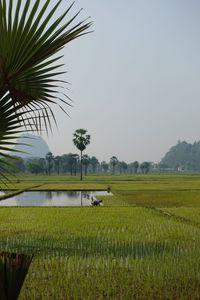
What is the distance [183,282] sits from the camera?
617 cm

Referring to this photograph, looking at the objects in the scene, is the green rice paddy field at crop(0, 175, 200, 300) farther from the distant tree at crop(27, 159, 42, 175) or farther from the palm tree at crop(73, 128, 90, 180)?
the distant tree at crop(27, 159, 42, 175)

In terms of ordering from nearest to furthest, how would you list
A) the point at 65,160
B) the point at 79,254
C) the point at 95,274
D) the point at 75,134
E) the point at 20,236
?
the point at 95,274 < the point at 79,254 < the point at 20,236 < the point at 75,134 < the point at 65,160

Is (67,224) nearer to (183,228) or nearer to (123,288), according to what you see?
(183,228)

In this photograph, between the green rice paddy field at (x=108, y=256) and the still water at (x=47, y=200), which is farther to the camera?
the still water at (x=47, y=200)

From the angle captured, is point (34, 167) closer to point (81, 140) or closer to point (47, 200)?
point (81, 140)

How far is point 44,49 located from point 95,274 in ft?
15.3

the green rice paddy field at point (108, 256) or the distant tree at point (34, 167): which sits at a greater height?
the distant tree at point (34, 167)

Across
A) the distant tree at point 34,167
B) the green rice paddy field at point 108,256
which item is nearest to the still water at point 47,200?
the green rice paddy field at point 108,256

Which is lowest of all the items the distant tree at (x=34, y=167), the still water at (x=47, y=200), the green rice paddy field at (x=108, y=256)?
the green rice paddy field at (x=108, y=256)

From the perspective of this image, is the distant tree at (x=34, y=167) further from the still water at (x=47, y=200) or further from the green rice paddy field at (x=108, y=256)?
the green rice paddy field at (x=108, y=256)

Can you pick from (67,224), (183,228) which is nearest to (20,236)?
(67,224)

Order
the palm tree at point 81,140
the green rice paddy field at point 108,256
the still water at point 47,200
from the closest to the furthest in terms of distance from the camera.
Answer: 1. the green rice paddy field at point 108,256
2. the still water at point 47,200
3. the palm tree at point 81,140

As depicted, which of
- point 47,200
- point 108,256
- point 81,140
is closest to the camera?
point 108,256

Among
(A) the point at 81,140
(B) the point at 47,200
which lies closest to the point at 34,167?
(A) the point at 81,140
